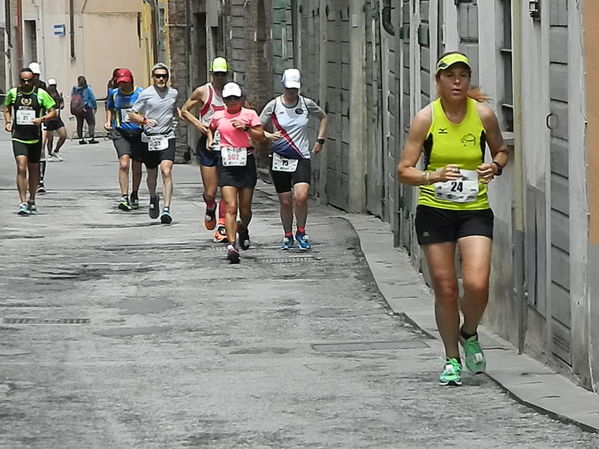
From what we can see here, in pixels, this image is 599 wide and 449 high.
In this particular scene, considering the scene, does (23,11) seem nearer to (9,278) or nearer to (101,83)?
(101,83)

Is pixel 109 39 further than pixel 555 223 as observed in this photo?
Yes

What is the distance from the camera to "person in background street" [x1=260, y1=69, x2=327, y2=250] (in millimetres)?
16922

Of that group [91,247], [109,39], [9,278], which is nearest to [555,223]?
[9,278]

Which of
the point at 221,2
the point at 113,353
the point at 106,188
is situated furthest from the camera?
the point at 221,2

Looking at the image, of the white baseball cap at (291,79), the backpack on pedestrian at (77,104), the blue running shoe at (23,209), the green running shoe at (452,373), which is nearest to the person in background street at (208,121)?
the white baseball cap at (291,79)

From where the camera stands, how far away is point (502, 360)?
10.5m

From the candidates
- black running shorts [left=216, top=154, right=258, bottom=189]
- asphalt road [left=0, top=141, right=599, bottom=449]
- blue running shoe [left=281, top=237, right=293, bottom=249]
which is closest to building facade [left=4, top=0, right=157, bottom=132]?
asphalt road [left=0, top=141, right=599, bottom=449]

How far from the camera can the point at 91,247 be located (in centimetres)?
1812

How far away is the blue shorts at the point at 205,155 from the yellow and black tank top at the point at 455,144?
898 cm

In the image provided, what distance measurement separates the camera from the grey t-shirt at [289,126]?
16.9 meters

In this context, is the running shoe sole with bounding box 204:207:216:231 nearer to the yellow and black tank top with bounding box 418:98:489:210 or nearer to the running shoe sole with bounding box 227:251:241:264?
the running shoe sole with bounding box 227:251:241:264

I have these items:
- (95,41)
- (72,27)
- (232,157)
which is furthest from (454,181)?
(95,41)

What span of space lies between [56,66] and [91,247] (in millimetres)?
33203

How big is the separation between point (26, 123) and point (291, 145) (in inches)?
227
